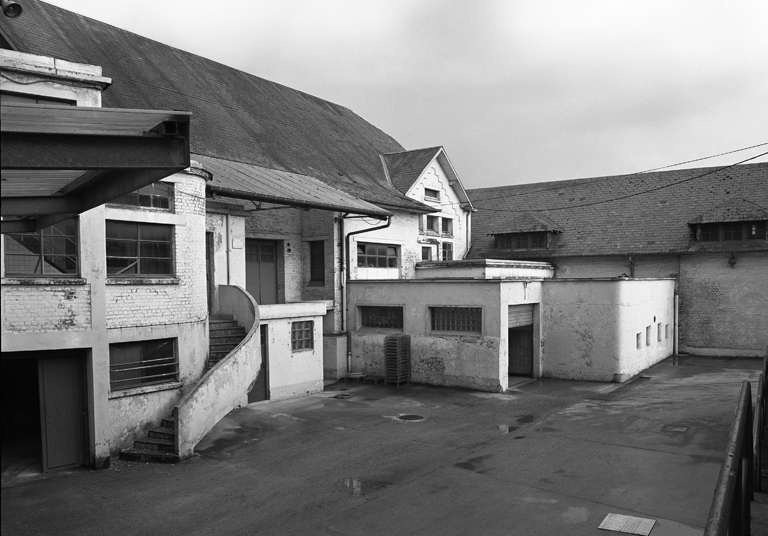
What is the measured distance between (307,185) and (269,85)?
1034 centimetres

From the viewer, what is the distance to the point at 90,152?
4.91 m

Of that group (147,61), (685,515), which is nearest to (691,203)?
(685,515)

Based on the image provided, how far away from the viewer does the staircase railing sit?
41.4ft

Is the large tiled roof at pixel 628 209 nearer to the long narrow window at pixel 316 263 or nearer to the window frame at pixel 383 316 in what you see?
the window frame at pixel 383 316

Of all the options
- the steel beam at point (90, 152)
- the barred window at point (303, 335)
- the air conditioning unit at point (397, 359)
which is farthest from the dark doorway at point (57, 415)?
the air conditioning unit at point (397, 359)

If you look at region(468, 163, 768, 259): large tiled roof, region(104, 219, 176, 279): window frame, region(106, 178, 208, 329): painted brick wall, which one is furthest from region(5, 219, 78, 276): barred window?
region(468, 163, 768, 259): large tiled roof

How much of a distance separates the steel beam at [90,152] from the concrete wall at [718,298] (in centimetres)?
2689

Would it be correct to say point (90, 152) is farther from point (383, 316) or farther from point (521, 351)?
→ point (521, 351)

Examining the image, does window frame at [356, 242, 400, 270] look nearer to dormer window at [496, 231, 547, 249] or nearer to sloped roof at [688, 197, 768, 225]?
dormer window at [496, 231, 547, 249]

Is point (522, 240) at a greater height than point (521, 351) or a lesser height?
greater

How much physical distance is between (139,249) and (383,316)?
35.4ft

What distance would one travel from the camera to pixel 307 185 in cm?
2109

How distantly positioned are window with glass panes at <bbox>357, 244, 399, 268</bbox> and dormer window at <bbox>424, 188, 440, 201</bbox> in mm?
3953

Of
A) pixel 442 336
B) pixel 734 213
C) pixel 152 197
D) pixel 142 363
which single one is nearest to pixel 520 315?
Result: pixel 442 336
